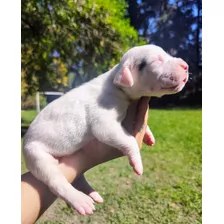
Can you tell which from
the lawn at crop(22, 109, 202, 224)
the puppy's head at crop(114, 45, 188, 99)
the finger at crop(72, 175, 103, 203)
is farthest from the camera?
the lawn at crop(22, 109, 202, 224)

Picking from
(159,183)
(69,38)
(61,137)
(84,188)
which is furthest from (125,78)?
(159,183)

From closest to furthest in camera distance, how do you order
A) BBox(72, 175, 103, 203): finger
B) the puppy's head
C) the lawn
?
the puppy's head < BBox(72, 175, 103, 203): finger < the lawn

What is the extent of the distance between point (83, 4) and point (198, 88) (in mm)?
512

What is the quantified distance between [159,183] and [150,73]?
83 cm

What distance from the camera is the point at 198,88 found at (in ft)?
3.53

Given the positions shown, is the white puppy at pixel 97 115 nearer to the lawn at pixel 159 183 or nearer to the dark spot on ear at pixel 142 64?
the dark spot on ear at pixel 142 64

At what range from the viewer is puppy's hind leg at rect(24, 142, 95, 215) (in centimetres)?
73

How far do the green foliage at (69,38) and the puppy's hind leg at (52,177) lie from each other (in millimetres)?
413

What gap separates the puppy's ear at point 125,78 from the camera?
736 millimetres

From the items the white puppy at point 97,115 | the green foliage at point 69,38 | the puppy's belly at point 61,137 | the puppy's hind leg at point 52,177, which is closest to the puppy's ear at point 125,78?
the white puppy at point 97,115

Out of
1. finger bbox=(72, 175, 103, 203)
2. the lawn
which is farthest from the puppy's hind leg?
the lawn

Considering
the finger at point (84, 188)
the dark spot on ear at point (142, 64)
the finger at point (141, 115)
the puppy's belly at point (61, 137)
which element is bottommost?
the finger at point (84, 188)

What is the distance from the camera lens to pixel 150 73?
73 centimetres

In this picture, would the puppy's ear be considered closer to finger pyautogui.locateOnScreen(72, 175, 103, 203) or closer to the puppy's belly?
the puppy's belly
